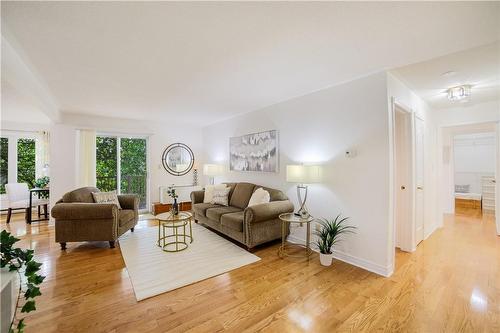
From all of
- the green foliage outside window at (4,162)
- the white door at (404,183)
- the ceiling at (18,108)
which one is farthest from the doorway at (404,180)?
the green foliage outside window at (4,162)

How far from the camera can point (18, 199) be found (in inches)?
198

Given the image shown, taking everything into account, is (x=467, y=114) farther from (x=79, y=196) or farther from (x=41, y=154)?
(x=41, y=154)

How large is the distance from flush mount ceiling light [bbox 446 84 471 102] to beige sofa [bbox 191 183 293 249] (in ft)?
9.53

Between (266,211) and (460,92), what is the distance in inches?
129

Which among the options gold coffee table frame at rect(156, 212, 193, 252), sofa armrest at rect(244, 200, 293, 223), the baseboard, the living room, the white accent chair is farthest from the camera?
the white accent chair

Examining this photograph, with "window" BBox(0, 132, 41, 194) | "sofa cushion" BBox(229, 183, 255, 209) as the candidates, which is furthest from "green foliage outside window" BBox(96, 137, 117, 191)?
"sofa cushion" BBox(229, 183, 255, 209)

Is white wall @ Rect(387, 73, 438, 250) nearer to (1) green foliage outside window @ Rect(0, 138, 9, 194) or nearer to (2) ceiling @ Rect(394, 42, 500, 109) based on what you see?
(2) ceiling @ Rect(394, 42, 500, 109)

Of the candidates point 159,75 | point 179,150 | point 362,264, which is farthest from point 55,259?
point 362,264

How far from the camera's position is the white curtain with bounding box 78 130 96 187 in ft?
16.4

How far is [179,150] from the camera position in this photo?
6.18 meters

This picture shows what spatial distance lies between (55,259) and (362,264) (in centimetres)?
410

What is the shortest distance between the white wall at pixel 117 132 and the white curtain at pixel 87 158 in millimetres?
171

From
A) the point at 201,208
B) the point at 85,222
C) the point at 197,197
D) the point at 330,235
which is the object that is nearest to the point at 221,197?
the point at 201,208

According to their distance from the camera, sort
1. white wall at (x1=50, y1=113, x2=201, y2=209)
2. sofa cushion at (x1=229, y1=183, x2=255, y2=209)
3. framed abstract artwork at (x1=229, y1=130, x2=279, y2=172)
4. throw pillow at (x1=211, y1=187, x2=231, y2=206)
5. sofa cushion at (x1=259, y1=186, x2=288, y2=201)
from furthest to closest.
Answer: white wall at (x1=50, y1=113, x2=201, y2=209) → throw pillow at (x1=211, y1=187, x2=231, y2=206) → sofa cushion at (x1=229, y1=183, x2=255, y2=209) → framed abstract artwork at (x1=229, y1=130, x2=279, y2=172) → sofa cushion at (x1=259, y1=186, x2=288, y2=201)
